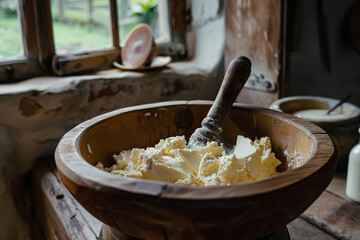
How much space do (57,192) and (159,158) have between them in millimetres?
499

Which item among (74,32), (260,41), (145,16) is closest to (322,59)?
(260,41)

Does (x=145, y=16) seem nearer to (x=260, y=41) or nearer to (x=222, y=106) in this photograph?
(x=260, y=41)

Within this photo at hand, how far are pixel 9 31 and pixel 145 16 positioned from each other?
595mm

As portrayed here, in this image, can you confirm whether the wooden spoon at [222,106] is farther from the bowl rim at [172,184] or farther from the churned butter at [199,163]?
the bowl rim at [172,184]

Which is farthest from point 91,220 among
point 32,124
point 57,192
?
point 32,124

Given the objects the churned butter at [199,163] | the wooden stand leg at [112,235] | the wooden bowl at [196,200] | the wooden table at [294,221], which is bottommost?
the wooden table at [294,221]

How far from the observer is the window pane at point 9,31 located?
1350 millimetres

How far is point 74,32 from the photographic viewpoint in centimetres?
159

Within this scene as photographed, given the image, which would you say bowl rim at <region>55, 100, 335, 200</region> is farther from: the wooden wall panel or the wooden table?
the wooden wall panel

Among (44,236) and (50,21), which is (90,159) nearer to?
(44,236)

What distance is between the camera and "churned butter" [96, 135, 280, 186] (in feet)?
2.16

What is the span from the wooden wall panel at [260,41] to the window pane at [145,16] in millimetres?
333

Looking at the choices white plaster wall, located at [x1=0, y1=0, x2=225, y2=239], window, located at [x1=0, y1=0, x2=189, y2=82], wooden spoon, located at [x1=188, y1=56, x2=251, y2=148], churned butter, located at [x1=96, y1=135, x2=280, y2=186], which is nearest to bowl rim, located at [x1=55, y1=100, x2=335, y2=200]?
churned butter, located at [x1=96, y1=135, x2=280, y2=186]

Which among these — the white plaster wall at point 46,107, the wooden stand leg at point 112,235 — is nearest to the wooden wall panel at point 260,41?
the white plaster wall at point 46,107
